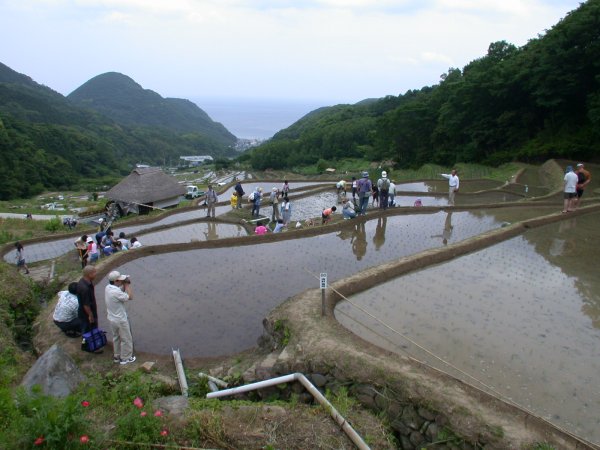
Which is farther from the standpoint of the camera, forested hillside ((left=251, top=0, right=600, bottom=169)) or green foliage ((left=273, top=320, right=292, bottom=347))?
forested hillside ((left=251, top=0, right=600, bottom=169))

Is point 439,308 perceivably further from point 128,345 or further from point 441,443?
point 128,345

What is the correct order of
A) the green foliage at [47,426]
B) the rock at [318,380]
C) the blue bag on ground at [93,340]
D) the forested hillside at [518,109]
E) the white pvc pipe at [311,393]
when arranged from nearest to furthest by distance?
the green foliage at [47,426]
the white pvc pipe at [311,393]
the rock at [318,380]
the blue bag on ground at [93,340]
the forested hillside at [518,109]

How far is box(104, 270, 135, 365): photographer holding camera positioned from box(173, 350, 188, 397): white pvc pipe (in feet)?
2.32

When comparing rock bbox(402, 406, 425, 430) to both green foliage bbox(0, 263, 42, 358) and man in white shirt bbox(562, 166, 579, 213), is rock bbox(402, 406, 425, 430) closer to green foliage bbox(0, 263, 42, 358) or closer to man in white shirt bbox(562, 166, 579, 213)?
green foliage bbox(0, 263, 42, 358)

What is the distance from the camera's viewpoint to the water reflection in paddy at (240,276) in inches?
304

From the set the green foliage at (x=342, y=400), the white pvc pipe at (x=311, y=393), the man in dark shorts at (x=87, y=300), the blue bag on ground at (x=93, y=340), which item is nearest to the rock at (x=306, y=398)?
the white pvc pipe at (x=311, y=393)

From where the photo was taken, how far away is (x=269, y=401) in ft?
18.9

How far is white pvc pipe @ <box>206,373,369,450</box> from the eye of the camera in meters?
4.75

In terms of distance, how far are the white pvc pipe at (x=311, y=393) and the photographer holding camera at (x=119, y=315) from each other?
1833 mm

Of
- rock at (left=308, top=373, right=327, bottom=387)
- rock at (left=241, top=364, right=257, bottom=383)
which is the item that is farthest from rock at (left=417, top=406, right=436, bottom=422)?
rock at (left=241, top=364, right=257, bottom=383)

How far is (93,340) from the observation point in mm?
7035

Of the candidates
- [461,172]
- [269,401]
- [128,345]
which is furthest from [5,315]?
[461,172]

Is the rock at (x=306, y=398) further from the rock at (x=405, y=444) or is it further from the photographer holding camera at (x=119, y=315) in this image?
the photographer holding camera at (x=119, y=315)

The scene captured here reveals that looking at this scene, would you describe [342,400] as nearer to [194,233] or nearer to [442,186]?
[194,233]
